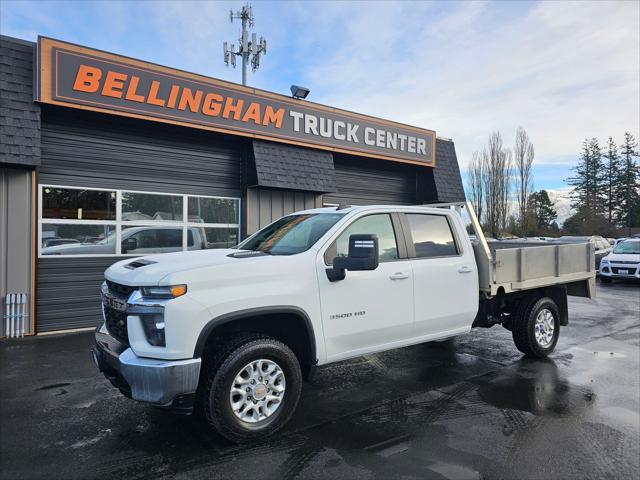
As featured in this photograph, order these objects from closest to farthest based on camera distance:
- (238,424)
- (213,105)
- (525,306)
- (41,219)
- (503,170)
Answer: (238,424) → (525,306) → (41,219) → (213,105) → (503,170)

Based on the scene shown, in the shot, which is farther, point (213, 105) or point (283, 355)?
point (213, 105)

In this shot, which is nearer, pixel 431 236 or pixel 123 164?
pixel 431 236

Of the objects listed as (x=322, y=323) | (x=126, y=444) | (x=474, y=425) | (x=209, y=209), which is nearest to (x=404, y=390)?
(x=474, y=425)

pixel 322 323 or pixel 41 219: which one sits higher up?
pixel 41 219

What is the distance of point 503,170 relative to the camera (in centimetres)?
4231

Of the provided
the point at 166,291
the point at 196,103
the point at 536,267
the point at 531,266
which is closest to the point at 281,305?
the point at 166,291

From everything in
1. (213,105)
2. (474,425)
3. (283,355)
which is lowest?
(474,425)

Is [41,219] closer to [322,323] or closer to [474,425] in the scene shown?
[322,323]

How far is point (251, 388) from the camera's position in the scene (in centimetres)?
365

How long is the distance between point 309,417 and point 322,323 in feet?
3.17

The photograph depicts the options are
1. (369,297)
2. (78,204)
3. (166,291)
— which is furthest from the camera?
(78,204)

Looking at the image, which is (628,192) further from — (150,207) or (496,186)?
(150,207)

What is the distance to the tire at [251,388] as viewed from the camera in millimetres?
3463

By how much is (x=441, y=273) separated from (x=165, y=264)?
2.96 metres
